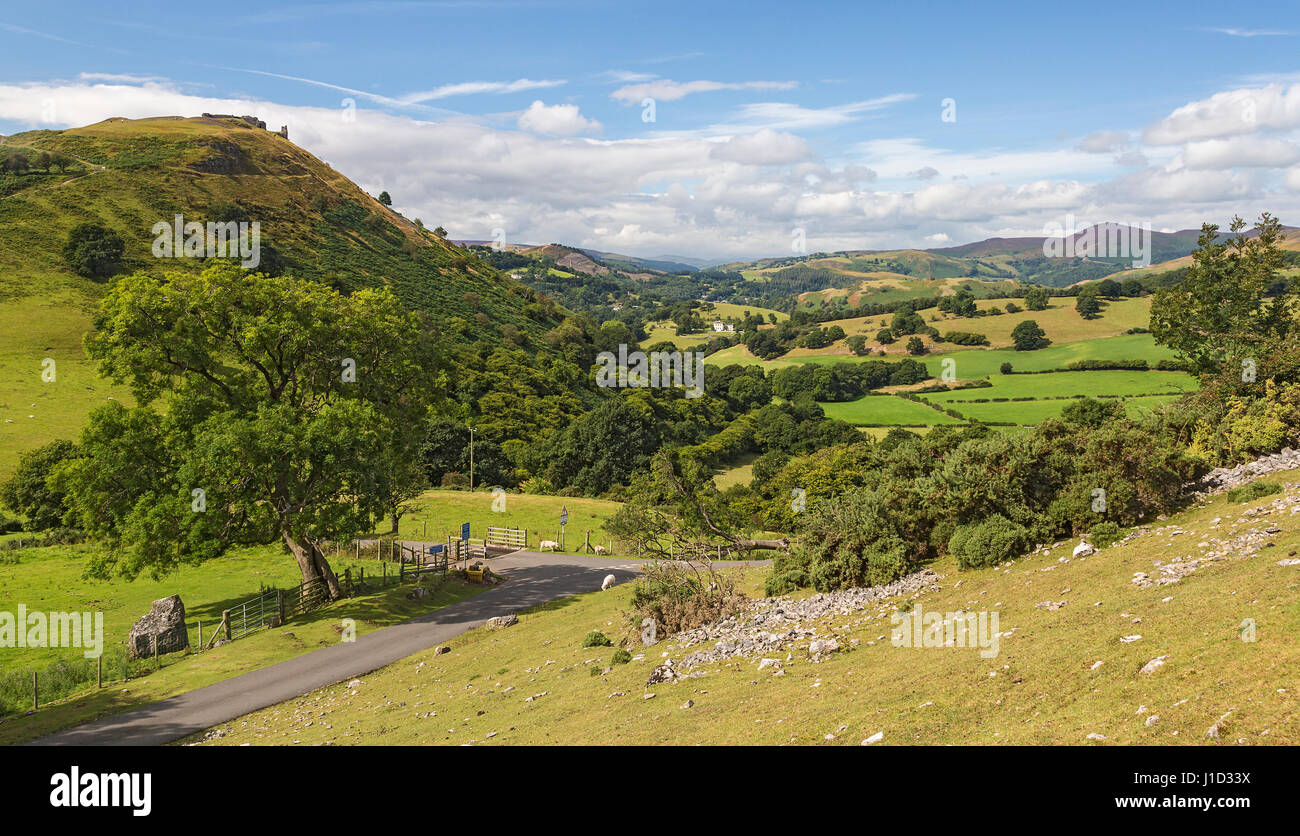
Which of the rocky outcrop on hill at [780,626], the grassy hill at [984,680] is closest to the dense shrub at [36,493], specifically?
the grassy hill at [984,680]

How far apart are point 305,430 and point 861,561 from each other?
77.3 feet

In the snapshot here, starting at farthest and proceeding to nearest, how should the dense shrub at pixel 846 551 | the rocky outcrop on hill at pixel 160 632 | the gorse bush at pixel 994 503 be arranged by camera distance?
the rocky outcrop on hill at pixel 160 632
the dense shrub at pixel 846 551
the gorse bush at pixel 994 503

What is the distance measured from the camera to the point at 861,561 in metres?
23.8

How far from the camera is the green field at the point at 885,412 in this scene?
110325mm

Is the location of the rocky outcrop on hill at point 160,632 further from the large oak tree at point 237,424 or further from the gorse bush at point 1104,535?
the gorse bush at point 1104,535

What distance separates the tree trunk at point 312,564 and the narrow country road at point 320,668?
513 cm

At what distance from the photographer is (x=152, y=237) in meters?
110

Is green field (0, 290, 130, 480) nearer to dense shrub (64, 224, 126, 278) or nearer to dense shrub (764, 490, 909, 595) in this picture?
dense shrub (64, 224, 126, 278)

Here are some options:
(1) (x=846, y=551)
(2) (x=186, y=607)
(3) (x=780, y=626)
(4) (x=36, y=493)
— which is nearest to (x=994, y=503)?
(1) (x=846, y=551)

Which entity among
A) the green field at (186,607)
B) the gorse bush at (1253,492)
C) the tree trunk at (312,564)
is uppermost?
the gorse bush at (1253,492)

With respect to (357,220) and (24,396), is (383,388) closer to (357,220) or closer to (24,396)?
(24,396)

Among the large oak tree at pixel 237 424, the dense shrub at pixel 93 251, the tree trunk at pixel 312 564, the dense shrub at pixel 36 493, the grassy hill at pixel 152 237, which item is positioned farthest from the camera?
the dense shrub at pixel 93 251

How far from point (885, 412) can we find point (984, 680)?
115 metres
